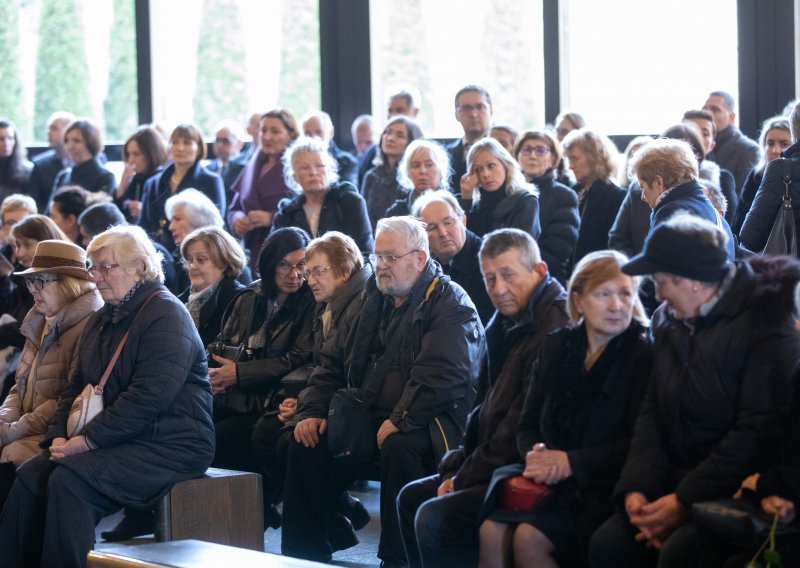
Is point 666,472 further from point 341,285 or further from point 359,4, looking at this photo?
point 359,4

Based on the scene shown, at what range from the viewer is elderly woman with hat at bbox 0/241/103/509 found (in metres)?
4.80

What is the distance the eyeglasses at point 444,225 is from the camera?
5.31m

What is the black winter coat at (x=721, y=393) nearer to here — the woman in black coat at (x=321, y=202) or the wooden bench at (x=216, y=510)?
the wooden bench at (x=216, y=510)

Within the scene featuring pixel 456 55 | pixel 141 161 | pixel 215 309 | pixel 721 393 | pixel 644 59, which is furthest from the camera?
pixel 456 55

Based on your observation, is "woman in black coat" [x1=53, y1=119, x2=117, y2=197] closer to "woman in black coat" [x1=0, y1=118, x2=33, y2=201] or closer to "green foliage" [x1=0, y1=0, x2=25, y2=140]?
"woman in black coat" [x1=0, y1=118, x2=33, y2=201]

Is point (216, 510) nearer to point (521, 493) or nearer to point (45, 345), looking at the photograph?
point (45, 345)

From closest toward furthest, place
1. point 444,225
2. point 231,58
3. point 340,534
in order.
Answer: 1. point 340,534
2. point 444,225
3. point 231,58

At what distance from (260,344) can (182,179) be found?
267 cm

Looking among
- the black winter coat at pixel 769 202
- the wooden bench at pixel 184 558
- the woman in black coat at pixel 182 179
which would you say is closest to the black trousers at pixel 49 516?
the wooden bench at pixel 184 558

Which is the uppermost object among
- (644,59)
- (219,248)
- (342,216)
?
(644,59)

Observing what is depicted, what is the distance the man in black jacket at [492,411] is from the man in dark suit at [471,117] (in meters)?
3.03

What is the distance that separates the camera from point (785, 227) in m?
4.89

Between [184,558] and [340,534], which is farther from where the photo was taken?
[340,534]

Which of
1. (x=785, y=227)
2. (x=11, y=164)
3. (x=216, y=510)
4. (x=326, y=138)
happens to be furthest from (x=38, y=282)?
(x=11, y=164)
